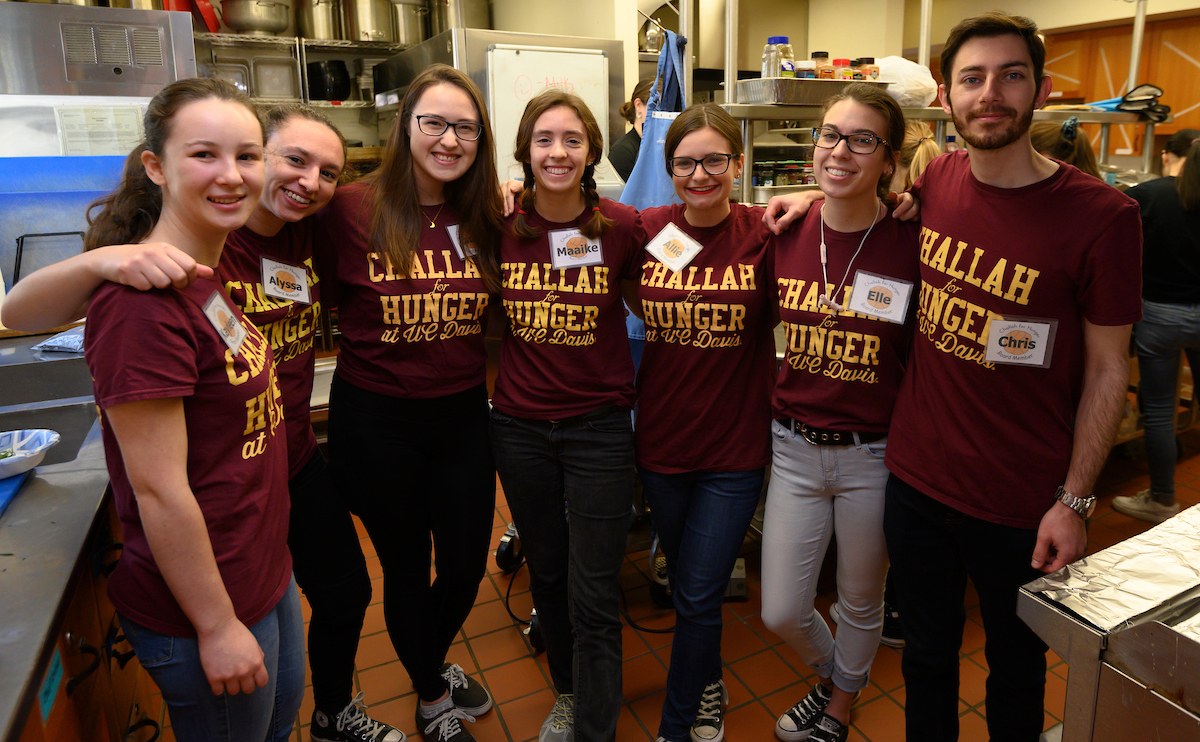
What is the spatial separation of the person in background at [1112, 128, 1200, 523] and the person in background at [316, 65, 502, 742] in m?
2.74

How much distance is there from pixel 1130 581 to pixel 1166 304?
108 inches

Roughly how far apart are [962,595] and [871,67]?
90.3 inches

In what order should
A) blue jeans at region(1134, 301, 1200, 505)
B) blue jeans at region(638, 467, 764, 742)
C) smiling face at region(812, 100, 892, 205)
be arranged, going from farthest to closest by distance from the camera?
1. blue jeans at region(1134, 301, 1200, 505)
2. blue jeans at region(638, 467, 764, 742)
3. smiling face at region(812, 100, 892, 205)

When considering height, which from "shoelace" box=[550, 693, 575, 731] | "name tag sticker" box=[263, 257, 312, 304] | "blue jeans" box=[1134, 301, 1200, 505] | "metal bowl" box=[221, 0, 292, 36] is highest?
"metal bowl" box=[221, 0, 292, 36]

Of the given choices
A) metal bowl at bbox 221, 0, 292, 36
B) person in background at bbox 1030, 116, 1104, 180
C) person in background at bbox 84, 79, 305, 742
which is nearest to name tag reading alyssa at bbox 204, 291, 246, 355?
person in background at bbox 84, 79, 305, 742

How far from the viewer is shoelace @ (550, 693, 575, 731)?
6.77 ft

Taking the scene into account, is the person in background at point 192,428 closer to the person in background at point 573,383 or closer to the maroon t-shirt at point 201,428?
the maroon t-shirt at point 201,428

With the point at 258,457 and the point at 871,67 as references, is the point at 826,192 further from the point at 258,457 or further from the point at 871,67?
the point at 871,67

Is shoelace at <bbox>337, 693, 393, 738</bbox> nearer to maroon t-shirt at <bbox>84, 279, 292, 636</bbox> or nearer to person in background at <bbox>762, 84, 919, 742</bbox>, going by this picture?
maroon t-shirt at <bbox>84, 279, 292, 636</bbox>

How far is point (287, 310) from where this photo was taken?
5.28 ft

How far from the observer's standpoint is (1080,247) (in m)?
1.34

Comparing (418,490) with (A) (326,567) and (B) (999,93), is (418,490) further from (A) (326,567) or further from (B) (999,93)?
(B) (999,93)

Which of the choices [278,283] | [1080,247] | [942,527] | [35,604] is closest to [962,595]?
[942,527]

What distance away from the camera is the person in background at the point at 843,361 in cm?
164
